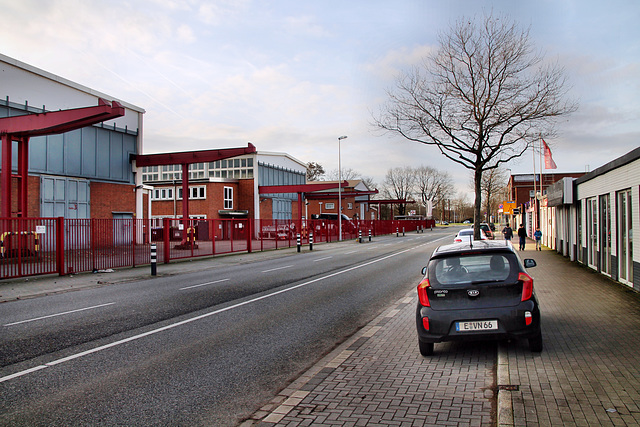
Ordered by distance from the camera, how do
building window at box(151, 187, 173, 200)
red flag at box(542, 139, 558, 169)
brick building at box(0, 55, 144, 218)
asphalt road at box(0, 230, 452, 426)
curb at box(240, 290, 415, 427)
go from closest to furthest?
1. curb at box(240, 290, 415, 427)
2. asphalt road at box(0, 230, 452, 426)
3. brick building at box(0, 55, 144, 218)
4. red flag at box(542, 139, 558, 169)
5. building window at box(151, 187, 173, 200)

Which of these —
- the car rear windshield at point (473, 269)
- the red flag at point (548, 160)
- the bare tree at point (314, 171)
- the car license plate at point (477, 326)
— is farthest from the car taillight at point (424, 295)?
the bare tree at point (314, 171)

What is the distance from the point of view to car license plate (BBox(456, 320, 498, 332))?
19.2 ft

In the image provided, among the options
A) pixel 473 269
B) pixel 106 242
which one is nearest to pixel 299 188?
pixel 106 242

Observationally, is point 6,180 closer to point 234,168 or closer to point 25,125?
point 25,125

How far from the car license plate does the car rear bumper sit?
0.08 feet

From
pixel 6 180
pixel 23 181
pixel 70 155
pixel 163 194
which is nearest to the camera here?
pixel 6 180

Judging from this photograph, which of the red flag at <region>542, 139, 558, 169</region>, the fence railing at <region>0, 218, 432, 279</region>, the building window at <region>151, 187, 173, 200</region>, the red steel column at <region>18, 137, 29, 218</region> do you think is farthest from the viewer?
the building window at <region>151, 187, 173, 200</region>

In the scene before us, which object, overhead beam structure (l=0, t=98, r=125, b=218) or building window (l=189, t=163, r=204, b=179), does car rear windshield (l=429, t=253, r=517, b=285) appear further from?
building window (l=189, t=163, r=204, b=179)

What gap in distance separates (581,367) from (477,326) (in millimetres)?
1161

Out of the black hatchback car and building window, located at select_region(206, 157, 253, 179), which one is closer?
the black hatchback car

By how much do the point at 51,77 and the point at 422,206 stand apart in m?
97.2

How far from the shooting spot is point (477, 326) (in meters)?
5.89

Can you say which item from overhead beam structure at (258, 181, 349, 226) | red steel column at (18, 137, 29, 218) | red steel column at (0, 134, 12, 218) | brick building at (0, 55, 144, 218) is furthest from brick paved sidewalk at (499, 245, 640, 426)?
overhead beam structure at (258, 181, 349, 226)

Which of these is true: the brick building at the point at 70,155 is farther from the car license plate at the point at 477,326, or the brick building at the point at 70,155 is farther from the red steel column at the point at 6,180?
the car license plate at the point at 477,326
